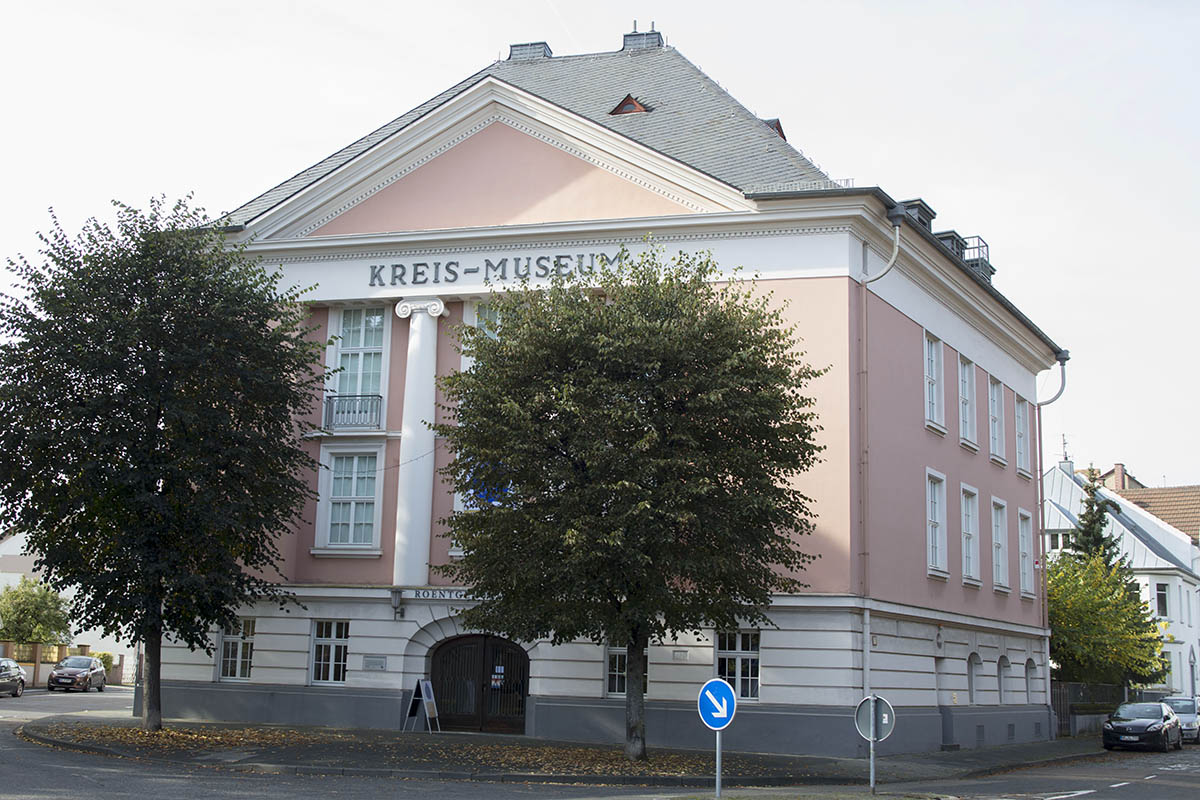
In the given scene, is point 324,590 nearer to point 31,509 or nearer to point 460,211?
point 31,509

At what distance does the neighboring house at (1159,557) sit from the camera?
2766 inches

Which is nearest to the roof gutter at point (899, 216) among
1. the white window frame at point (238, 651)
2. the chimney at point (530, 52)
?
the chimney at point (530, 52)

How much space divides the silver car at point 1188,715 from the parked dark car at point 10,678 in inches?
1486

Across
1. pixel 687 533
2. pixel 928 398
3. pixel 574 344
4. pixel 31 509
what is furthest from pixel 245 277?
pixel 928 398

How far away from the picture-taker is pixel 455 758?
23.1 meters

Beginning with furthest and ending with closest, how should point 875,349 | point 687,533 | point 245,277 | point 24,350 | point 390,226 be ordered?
point 390,226, point 875,349, point 245,277, point 24,350, point 687,533

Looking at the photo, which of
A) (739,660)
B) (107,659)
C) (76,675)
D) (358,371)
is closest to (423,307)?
(358,371)

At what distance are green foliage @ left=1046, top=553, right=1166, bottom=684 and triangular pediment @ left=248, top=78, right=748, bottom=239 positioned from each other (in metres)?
23.2

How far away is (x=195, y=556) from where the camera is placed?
84.6 feet

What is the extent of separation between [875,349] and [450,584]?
10.9 metres

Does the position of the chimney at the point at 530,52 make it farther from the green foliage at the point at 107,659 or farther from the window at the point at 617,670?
the green foliage at the point at 107,659

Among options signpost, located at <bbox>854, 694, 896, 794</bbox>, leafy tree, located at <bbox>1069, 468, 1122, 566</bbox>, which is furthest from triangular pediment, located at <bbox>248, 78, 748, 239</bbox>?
leafy tree, located at <bbox>1069, 468, 1122, 566</bbox>

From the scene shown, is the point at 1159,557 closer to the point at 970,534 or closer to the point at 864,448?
the point at 970,534

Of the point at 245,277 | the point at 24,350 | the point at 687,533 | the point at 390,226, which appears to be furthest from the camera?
the point at 390,226
